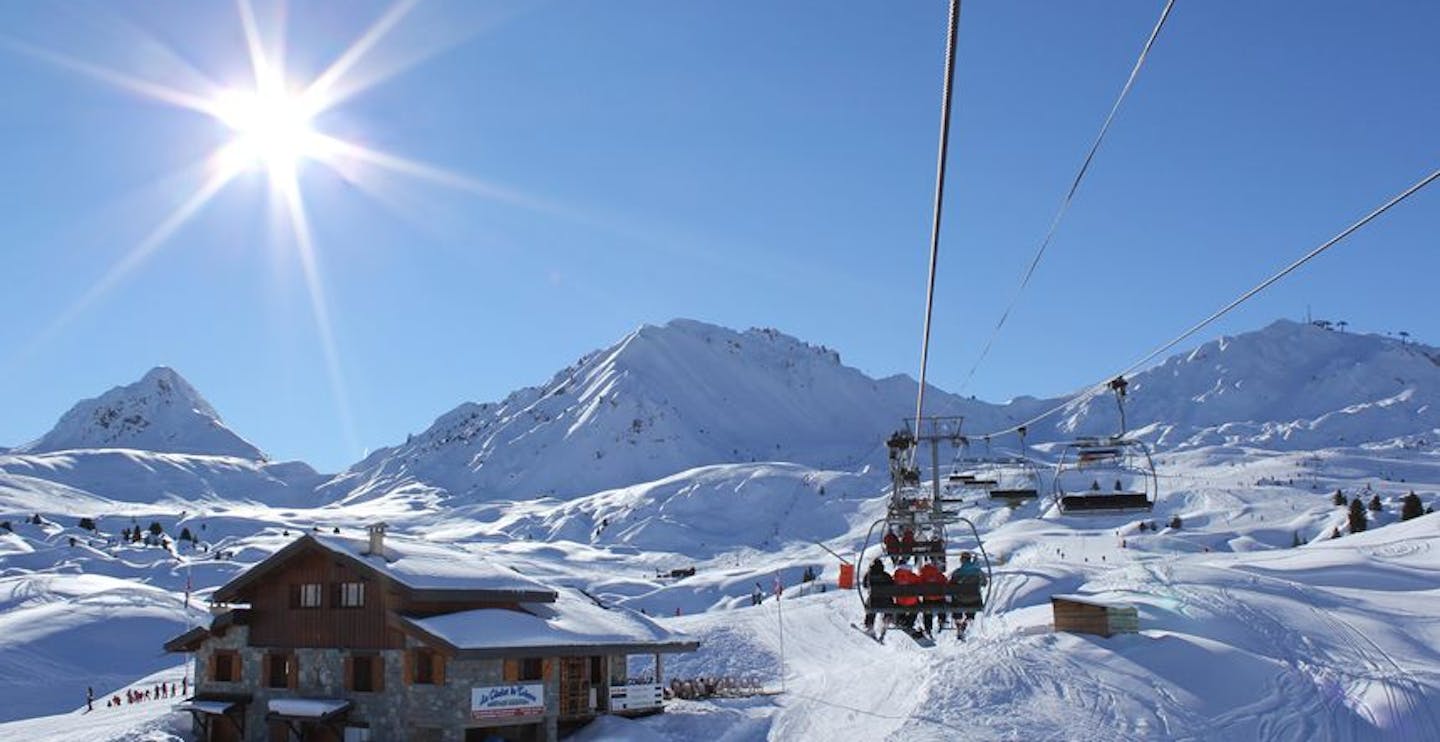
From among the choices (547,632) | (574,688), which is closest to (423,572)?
(547,632)

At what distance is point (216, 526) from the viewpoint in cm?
15988

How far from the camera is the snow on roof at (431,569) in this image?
1362 inches

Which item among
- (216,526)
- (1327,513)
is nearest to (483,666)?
(1327,513)

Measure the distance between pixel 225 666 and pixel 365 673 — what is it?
725cm

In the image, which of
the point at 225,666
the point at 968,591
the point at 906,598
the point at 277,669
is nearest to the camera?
the point at 968,591

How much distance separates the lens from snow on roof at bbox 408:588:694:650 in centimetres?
3303

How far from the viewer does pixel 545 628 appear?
1393 inches

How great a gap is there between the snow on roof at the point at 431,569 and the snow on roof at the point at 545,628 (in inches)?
31.8

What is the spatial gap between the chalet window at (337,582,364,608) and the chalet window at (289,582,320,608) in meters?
1.13

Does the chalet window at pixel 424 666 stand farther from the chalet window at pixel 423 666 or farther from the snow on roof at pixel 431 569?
the snow on roof at pixel 431 569

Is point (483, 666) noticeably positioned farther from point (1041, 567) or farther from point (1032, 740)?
point (1041, 567)

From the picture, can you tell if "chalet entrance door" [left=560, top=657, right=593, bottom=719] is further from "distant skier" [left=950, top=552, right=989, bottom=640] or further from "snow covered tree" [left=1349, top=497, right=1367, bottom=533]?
"snow covered tree" [left=1349, top=497, right=1367, bottom=533]

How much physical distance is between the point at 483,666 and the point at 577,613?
238 inches

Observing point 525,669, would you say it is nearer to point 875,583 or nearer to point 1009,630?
point 875,583
